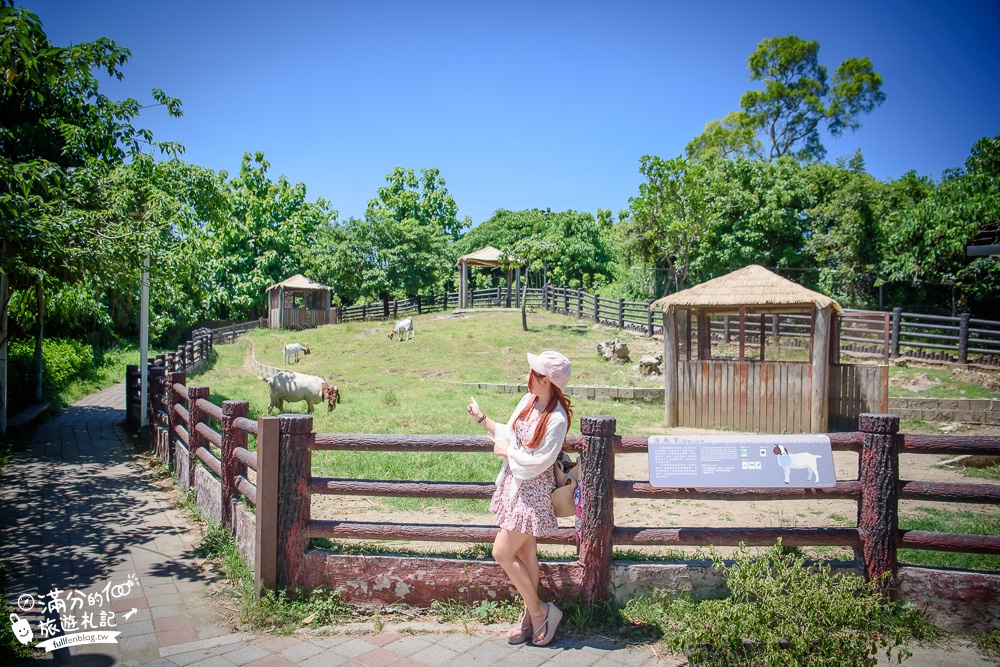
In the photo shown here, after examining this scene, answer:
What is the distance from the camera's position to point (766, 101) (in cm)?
3747

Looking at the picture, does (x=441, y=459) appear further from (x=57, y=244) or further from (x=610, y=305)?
(x=610, y=305)

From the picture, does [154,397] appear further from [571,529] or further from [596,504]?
[596,504]

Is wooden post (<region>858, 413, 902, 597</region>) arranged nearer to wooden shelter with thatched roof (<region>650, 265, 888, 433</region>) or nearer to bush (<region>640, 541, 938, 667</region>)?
bush (<region>640, 541, 938, 667</region>)

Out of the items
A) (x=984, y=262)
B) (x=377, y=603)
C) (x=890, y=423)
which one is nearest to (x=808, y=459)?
(x=890, y=423)

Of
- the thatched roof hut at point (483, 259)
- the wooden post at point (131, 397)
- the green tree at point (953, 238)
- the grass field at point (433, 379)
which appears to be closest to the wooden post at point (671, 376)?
the grass field at point (433, 379)

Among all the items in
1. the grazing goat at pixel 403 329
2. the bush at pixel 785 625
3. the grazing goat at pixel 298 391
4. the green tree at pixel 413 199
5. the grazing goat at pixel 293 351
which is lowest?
the bush at pixel 785 625

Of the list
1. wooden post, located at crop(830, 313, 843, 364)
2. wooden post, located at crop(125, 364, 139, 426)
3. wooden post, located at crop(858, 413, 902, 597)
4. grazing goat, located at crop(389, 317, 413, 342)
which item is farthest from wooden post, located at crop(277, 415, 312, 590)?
grazing goat, located at crop(389, 317, 413, 342)

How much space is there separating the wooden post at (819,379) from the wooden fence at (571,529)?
26.6 ft

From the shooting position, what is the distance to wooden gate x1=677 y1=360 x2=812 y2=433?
11758 millimetres

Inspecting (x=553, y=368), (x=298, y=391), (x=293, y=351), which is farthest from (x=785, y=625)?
(x=293, y=351)

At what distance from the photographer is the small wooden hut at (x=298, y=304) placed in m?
32.8

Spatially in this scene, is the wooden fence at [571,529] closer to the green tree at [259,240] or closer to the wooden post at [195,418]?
the wooden post at [195,418]

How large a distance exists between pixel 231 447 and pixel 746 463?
3862 mm

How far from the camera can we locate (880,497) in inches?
151
